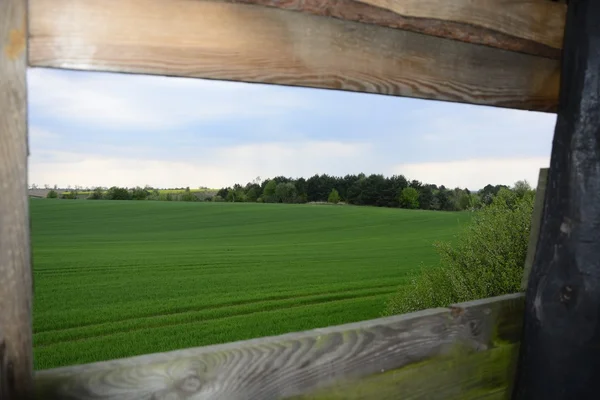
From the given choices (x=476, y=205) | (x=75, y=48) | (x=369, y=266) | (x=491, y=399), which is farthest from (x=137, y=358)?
(x=369, y=266)

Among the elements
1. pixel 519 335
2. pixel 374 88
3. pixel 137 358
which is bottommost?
pixel 519 335

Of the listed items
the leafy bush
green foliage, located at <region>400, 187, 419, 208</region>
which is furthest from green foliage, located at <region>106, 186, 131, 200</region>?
the leafy bush

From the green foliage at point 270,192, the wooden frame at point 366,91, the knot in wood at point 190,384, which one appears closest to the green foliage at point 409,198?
the green foliage at point 270,192

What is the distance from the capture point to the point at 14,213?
111 centimetres

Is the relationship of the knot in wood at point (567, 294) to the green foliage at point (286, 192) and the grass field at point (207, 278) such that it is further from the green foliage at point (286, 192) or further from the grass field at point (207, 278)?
the green foliage at point (286, 192)

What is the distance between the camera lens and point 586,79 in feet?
6.02

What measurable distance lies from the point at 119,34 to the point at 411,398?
56.0 inches

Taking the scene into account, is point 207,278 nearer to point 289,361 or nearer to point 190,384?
point 289,361

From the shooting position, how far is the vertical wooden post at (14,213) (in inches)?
42.9

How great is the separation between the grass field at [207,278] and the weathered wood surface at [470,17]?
30.7 feet

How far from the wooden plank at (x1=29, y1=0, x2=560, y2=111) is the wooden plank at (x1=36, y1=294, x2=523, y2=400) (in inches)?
28.0

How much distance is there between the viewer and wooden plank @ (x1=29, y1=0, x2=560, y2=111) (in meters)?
1.17

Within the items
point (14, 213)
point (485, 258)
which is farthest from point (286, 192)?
point (14, 213)

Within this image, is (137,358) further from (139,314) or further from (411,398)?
(139,314)
